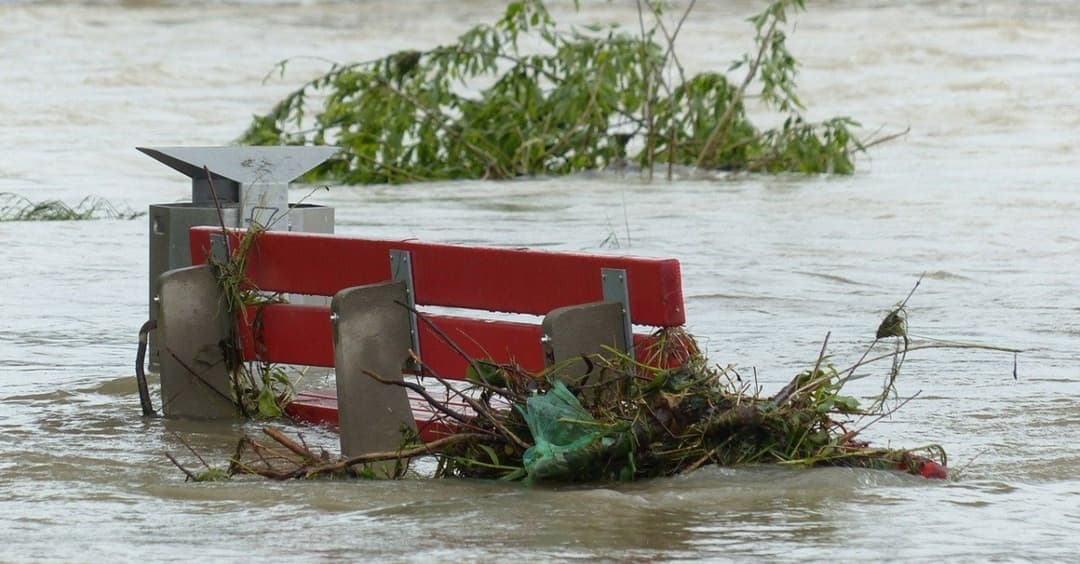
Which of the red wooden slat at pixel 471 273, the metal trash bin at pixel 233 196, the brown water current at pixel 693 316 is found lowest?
the brown water current at pixel 693 316

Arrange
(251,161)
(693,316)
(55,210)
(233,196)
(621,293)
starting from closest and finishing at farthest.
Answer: (621,293)
(251,161)
(233,196)
(693,316)
(55,210)

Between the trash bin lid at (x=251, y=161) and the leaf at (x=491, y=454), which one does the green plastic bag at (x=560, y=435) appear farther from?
the trash bin lid at (x=251, y=161)

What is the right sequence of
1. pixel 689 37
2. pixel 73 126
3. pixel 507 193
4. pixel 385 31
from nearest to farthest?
pixel 507 193 → pixel 73 126 → pixel 689 37 → pixel 385 31

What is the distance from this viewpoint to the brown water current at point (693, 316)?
196 inches

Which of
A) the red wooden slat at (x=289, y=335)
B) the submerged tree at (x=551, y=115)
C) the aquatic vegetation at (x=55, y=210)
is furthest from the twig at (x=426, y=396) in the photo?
the submerged tree at (x=551, y=115)

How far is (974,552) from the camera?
189 inches

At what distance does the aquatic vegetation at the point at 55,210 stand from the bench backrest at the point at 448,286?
7.58 meters

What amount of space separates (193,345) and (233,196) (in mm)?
747

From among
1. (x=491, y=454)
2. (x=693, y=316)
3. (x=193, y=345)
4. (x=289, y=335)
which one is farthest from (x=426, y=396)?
(x=693, y=316)

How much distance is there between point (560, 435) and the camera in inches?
214

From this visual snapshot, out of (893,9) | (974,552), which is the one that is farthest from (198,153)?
(893,9)

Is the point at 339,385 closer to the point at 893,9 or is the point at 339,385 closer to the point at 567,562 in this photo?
the point at 567,562

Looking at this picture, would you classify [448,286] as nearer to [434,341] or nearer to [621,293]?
[434,341]

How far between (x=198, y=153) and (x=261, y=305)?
0.74 m
